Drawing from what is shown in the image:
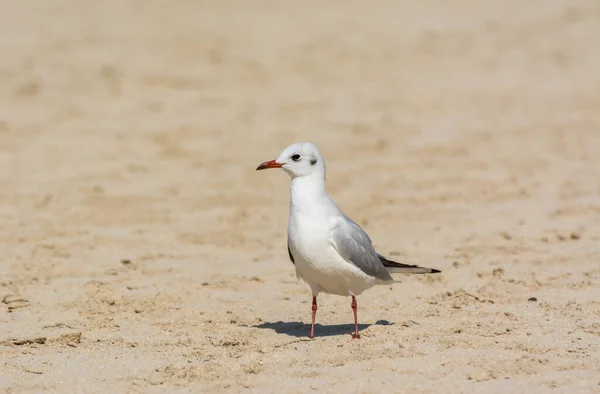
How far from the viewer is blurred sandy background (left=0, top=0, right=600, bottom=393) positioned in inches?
204

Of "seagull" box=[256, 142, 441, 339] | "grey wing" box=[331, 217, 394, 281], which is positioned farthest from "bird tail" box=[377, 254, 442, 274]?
"seagull" box=[256, 142, 441, 339]

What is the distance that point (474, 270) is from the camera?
279 inches

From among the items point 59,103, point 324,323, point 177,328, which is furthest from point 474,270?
point 59,103

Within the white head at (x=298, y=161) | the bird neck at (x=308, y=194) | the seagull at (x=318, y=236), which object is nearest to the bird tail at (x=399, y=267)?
the seagull at (x=318, y=236)

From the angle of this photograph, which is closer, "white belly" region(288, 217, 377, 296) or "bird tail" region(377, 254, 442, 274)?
"white belly" region(288, 217, 377, 296)

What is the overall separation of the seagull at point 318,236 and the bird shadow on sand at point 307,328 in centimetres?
12

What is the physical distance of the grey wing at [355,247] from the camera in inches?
216

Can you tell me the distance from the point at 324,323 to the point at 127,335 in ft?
4.06

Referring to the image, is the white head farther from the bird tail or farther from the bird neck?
the bird tail

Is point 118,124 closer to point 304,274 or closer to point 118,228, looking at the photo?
point 118,228

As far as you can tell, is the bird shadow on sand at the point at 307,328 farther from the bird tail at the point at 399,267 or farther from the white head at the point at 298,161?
the white head at the point at 298,161

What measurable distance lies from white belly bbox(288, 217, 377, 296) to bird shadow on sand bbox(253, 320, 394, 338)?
319mm

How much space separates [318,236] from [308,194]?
0.26 m

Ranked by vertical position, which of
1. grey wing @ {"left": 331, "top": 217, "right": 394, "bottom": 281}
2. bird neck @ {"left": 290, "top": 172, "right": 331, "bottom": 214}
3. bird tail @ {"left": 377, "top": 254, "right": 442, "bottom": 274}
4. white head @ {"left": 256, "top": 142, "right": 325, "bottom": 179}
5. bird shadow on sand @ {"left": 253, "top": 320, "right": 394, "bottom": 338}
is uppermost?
white head @ {"left": 256, "top": 142, "right": 325, "bottom": 179}
